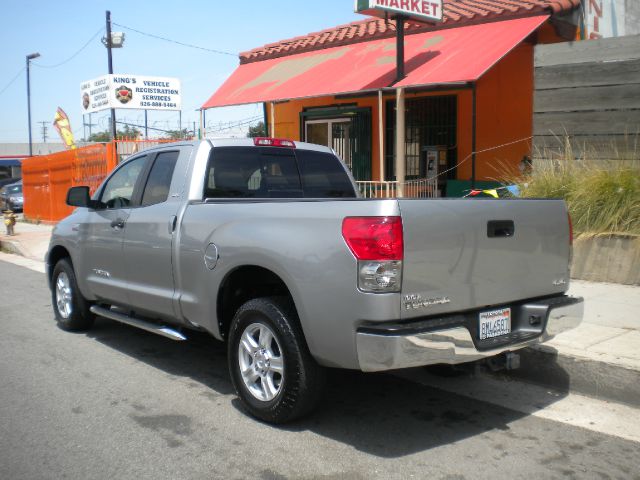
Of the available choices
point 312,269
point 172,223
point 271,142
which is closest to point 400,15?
point 271,142

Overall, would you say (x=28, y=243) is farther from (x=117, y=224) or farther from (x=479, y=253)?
(x=479, y=253)

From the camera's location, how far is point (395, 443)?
410cm

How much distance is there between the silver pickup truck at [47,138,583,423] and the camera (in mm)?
3676

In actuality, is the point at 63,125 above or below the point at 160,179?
above

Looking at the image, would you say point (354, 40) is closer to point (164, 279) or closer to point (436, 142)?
point (436, 142)

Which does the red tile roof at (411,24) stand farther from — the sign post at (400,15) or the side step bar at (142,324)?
the side step bar at (142,324)

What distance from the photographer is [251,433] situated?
167 inches

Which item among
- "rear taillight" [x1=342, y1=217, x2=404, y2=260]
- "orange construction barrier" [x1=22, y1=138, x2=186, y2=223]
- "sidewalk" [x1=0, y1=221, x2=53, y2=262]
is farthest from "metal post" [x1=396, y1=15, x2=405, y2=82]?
"rear taillight" [x1=342, y1=217, x2=404, y2=260]

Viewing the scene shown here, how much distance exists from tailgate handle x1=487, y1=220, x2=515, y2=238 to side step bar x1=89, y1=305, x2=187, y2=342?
2490mm

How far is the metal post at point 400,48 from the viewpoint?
12086 mm

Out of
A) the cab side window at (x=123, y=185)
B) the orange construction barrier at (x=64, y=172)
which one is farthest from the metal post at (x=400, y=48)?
the cab side window at (x=123, y=185)

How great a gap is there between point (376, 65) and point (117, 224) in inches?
344

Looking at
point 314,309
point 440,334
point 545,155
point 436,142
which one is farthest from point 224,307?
point 436,142

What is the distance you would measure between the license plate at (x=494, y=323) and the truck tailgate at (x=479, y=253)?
65 millimetres
